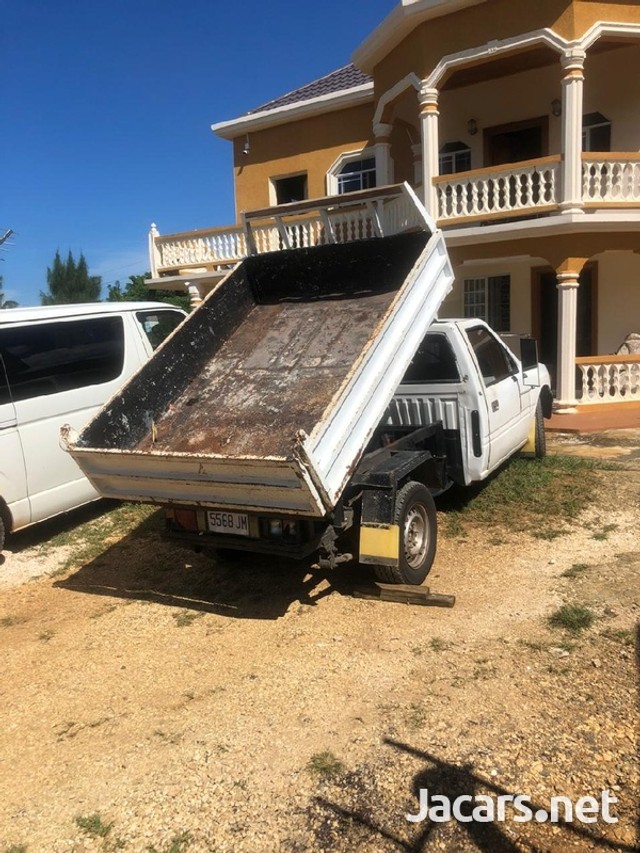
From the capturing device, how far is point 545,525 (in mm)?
5758

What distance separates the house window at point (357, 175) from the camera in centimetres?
1539

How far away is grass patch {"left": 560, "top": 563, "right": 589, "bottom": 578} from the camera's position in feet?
15.4

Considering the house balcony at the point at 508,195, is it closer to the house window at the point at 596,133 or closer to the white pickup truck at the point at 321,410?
the house window at the point at 596,133

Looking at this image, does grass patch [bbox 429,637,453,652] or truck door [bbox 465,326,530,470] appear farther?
truck door [bbox 465,326,530,470]

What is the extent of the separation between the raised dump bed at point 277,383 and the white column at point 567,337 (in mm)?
6548

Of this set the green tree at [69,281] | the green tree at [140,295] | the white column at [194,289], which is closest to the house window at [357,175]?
the white column at [194,289]

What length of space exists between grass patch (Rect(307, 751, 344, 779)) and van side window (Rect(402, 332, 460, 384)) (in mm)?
3463

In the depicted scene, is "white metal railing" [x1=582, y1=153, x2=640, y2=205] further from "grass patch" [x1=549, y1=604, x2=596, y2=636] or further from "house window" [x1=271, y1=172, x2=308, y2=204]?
"grass patch" [x1=549, y1=604, x2=596, y2=636]

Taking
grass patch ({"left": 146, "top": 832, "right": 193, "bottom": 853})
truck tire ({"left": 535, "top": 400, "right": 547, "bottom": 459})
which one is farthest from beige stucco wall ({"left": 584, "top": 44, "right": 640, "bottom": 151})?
grass patch ({"left": 146, "top": 832, "right": 193, "bottom": 853})

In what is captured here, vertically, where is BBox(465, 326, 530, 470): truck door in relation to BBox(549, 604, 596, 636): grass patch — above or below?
above

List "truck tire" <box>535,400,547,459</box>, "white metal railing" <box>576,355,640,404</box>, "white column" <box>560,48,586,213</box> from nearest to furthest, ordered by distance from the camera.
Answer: "truck tire" <box>535,400,547,459</box>, "white column" <box>560,48,586,213</box>, "white metal railing" <box>576,355,640,404</box>

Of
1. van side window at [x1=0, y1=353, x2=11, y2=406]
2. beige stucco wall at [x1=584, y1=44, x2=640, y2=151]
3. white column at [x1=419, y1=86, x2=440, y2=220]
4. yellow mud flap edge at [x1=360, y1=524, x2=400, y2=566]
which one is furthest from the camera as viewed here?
beige stucco wall at [x1=584, y1=44, x2=640, y2=151]

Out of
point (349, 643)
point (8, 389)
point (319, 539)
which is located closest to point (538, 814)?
point (349, 643)

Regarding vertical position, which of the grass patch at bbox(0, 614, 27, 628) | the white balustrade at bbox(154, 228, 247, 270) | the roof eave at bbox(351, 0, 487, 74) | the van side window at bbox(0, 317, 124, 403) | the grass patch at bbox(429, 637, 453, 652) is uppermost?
the roof eave at bbox(351, 0, 487, 74)
